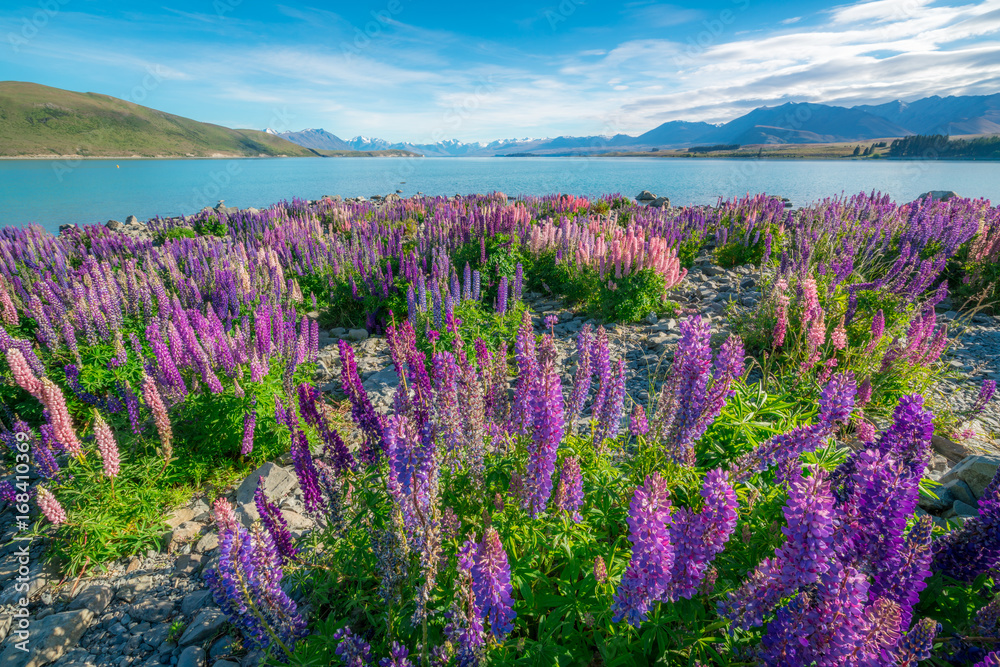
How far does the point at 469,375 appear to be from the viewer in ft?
10.3

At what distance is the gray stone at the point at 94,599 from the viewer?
164 inches

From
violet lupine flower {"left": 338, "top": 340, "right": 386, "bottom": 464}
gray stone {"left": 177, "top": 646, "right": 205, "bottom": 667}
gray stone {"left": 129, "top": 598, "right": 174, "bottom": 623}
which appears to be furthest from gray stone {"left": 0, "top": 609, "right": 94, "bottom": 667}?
violet lupine flower {"left": 338, "top": 340, "right": 386, "bottom": 464}

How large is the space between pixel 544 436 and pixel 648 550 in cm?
99

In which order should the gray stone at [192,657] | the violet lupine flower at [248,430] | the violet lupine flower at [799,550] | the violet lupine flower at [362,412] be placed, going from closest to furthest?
the violet lupine flower at [799,550], the violet lupine flower at [362,412], the gray stone at [192,657], the violet lupine flower at [248,430]

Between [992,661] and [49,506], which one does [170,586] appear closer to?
[49,506]

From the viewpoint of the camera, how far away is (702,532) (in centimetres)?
209

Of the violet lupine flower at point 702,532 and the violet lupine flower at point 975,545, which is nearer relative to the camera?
the violet lupine flower at point 702,532

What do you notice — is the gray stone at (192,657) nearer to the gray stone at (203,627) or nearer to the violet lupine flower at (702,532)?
the gray stone at (203,627)

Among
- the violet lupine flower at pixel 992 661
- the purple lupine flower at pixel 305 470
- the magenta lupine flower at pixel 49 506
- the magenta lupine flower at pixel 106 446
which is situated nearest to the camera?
the violet lupine flower at pixel 992 661

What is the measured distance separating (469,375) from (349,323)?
358 inches

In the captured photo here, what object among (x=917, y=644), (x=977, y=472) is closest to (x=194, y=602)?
(x=917, y=644)

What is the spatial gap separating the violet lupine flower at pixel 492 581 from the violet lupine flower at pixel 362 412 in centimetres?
145

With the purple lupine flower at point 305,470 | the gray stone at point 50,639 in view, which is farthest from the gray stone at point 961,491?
the gray stone at point 50,639

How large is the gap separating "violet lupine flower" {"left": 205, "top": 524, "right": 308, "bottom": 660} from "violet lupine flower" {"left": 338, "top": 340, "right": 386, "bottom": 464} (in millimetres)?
966
